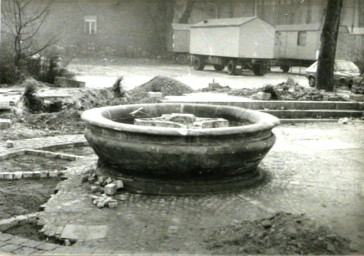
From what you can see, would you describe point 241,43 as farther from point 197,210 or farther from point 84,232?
point 84,232

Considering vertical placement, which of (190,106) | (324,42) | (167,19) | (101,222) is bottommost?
(101,222)

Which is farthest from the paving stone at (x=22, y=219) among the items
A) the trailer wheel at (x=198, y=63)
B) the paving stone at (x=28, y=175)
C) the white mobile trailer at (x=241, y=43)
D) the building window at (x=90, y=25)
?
the building window at (x=90, y=25)

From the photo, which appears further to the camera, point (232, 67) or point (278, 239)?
point (232, 67)

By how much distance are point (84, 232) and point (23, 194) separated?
5.34 ft

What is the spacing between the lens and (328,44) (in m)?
16.3

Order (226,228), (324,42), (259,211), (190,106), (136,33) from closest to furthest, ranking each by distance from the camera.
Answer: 1. (226,228)
2. (259,211)
3. (190,106)
4. (324,42)
5. (136,33)

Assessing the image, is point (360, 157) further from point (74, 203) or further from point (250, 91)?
point (250, 91)

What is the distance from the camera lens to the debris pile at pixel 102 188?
5.25 metres

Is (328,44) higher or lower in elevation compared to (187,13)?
lower

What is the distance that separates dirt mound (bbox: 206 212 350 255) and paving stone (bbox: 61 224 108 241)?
1.03m

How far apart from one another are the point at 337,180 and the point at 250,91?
8.88 metres

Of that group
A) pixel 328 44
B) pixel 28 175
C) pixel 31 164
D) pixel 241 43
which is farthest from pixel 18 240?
pixel 241 43

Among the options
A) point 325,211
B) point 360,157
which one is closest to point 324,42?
point 360,157

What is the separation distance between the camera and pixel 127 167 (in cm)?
575
